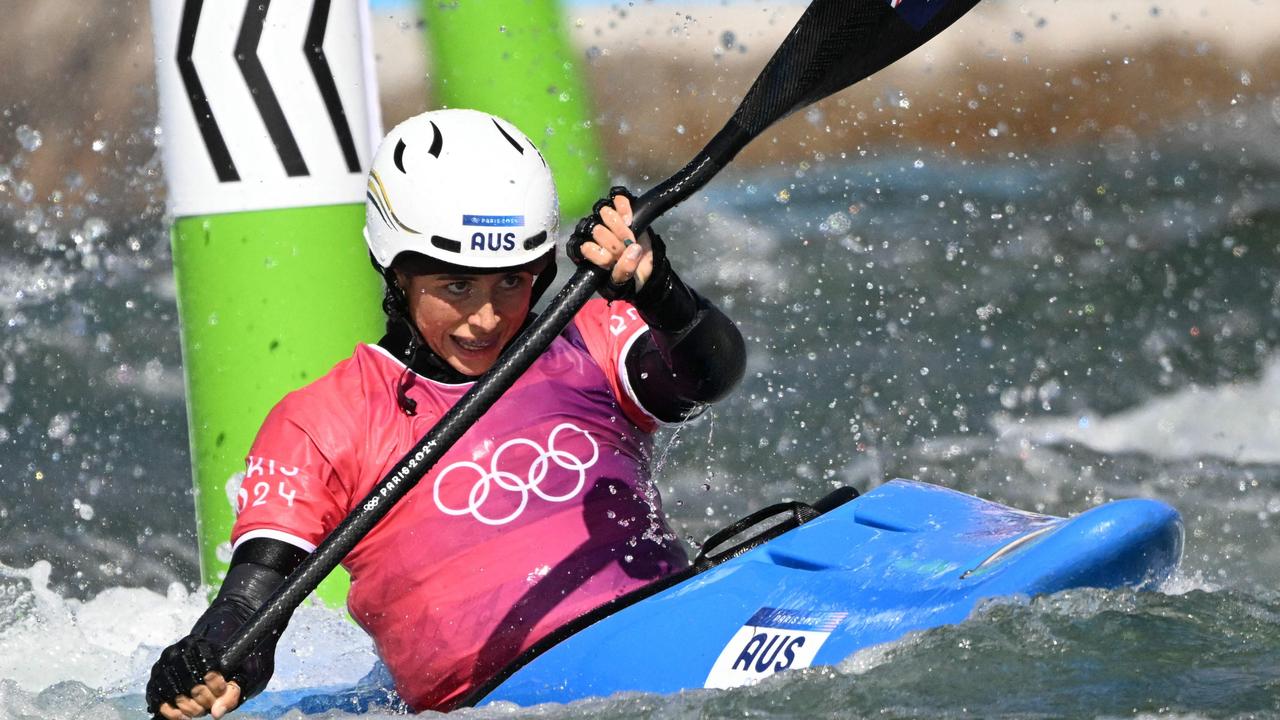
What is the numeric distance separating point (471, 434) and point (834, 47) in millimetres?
1023

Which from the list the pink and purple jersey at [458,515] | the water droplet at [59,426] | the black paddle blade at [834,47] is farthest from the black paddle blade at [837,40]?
the water droplet at [59,426]

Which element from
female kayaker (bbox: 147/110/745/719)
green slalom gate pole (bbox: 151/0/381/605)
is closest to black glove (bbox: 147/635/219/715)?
female kayaker (bbox: 147/110/745/719)

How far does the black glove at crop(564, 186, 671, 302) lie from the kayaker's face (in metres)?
0.20

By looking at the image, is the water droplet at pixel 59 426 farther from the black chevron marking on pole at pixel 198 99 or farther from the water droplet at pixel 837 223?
the water droplet at pixel 837 223

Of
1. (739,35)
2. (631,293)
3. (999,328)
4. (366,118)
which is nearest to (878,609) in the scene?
(631,293)

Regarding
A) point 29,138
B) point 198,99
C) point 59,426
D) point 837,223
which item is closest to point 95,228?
point 29,138

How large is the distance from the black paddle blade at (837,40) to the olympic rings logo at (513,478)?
736 millimetres

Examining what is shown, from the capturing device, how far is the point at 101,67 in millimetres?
10945

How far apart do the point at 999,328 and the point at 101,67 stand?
267 inches

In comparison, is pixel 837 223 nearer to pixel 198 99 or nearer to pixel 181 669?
pixel 198 99

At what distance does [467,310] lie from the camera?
9.21 ft

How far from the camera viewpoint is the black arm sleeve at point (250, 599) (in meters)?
2.51

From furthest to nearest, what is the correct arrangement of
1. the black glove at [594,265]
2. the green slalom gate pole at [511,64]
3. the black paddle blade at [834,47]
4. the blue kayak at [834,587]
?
1. the green slalom gate pole at [511,64]
2. the black paddle blade at [834,47]
3. the black glove at [594,265]
4. the blue kayak at [834,587]

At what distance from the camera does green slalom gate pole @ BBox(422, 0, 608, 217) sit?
4.80 m
